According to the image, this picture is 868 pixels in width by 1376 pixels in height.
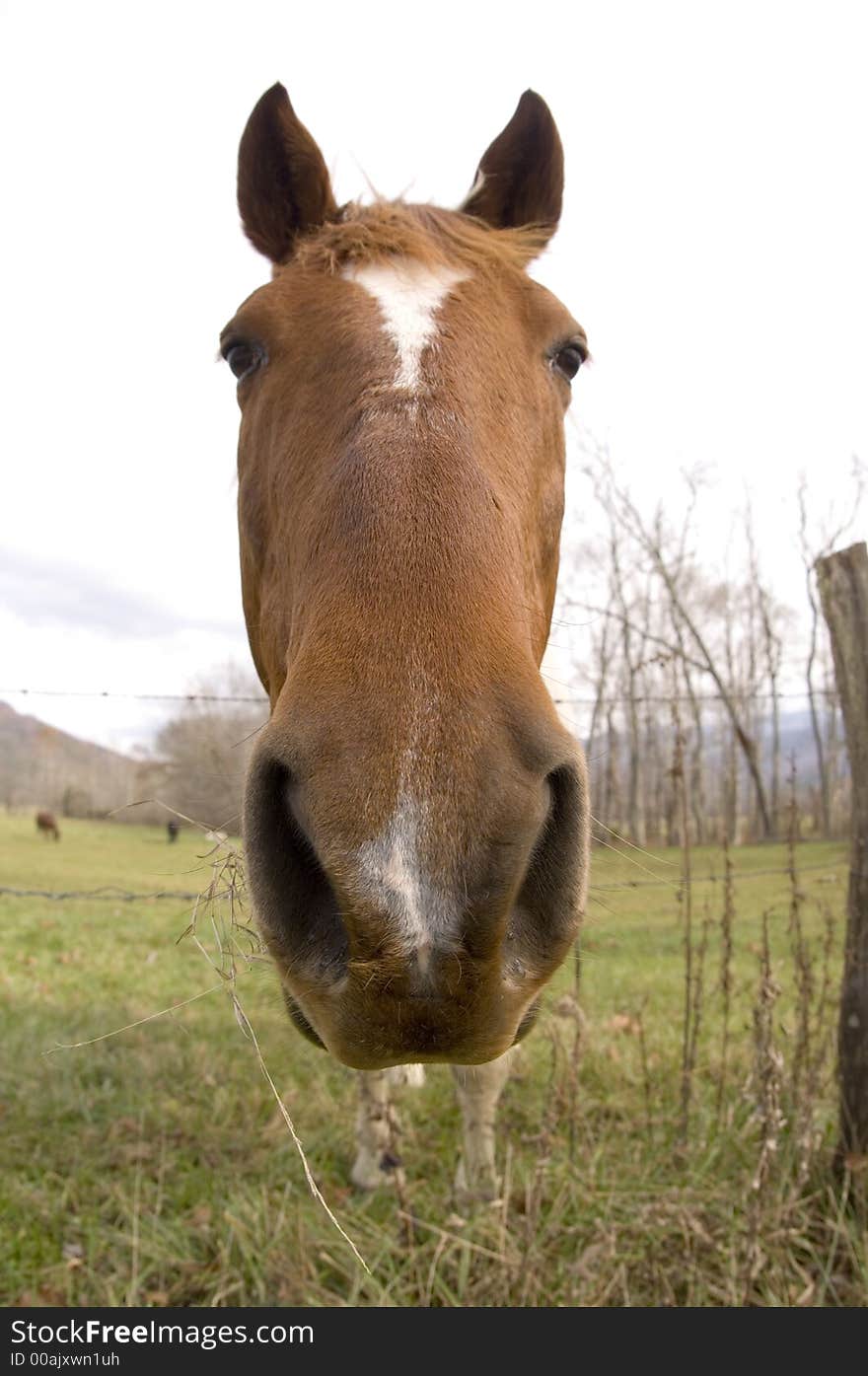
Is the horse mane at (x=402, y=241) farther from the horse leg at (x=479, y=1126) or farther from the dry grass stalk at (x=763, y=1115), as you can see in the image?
the horse leg at (x=479, y=1126)

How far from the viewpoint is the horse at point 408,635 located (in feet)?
3.81

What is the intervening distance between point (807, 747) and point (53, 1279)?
37.7 meters

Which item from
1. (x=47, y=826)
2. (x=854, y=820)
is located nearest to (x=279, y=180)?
(x=854, y=820)

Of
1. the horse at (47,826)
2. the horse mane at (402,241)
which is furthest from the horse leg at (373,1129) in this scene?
the horse at (47,826)

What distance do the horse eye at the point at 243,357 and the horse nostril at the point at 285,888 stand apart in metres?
1.48

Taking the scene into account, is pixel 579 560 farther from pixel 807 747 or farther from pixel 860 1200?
pixel 860 1200

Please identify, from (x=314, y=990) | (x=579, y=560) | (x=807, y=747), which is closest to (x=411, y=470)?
(x=314, y=990)

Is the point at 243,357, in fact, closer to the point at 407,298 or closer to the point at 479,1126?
the point at 407,298

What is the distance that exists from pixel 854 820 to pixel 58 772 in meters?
93.1

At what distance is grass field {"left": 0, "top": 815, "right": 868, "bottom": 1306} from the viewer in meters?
2.83

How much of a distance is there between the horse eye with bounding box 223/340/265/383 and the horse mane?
0.28m

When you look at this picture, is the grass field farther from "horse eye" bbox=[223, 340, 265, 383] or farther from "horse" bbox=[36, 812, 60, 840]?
"horse" bbox=[36, 812, 60, 840]

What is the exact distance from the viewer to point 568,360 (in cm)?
240

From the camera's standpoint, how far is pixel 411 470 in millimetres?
1544
